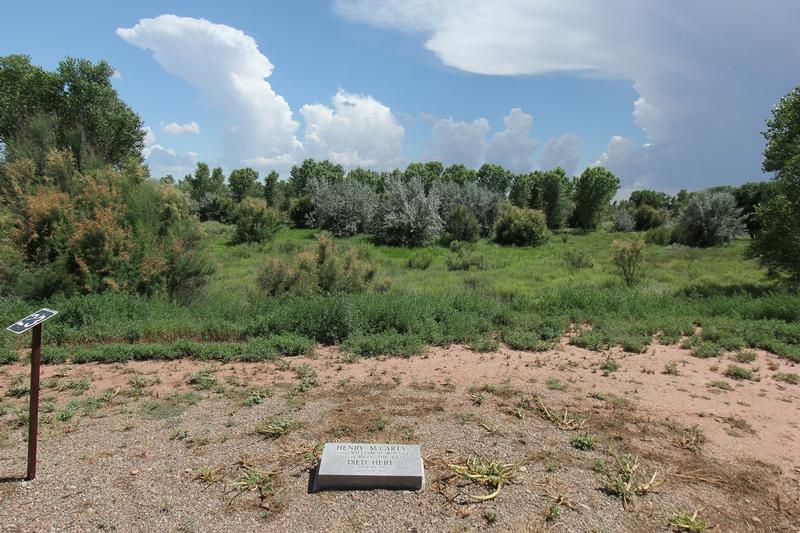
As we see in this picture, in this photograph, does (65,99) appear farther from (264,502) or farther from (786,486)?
(786,486)

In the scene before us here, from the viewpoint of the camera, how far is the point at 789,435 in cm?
509

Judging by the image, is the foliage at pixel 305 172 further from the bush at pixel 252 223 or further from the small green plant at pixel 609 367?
the small green plant at pixel 609 367

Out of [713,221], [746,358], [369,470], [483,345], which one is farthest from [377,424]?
[713,221]

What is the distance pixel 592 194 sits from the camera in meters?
47.5

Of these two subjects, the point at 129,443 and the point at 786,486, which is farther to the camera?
the point at 129,443

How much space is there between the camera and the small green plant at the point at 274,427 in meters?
4.70

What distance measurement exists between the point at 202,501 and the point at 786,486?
16.2 ft

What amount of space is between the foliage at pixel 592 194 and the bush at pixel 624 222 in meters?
1.83

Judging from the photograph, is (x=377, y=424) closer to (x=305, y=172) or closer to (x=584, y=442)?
(x=584, y=442)

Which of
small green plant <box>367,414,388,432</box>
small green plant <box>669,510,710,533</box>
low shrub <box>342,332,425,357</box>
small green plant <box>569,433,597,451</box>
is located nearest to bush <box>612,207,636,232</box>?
low shrub <box>342,332,425,357</box>

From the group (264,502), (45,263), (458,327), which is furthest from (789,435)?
(45,263)

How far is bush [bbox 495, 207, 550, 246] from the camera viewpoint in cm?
3019

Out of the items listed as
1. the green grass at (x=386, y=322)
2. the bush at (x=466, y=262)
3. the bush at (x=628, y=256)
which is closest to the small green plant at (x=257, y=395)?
the green grass at (x=386, y=322)

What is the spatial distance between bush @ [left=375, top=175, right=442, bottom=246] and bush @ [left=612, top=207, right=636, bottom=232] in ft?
90.1
